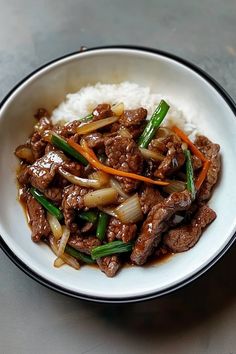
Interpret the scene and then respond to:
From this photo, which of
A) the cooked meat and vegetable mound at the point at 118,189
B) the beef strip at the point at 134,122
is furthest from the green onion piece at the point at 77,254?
the beef strip at the point at 134,122

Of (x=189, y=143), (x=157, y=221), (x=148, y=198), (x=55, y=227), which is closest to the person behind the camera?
(x=157, y=221)

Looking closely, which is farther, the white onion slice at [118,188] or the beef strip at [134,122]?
the beef strip at [134,122]

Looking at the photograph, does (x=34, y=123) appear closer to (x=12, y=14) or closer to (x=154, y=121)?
(x=154, y=121)

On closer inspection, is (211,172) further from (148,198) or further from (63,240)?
(63,240)

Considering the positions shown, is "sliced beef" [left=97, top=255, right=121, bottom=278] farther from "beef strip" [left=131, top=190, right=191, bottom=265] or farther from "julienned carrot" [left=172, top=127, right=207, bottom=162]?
"julienned carrot" [left=172, top=127, right=207, bottom=162]

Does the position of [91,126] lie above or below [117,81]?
below

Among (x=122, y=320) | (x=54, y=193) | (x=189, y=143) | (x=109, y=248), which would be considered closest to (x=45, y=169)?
(x=54, y=193)

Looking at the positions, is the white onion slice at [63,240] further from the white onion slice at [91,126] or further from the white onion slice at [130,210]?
the white onion slice at [91,126]
